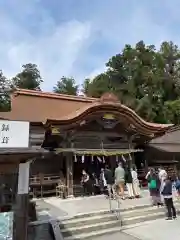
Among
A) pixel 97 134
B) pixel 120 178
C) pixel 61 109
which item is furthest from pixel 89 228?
pixel 61 109

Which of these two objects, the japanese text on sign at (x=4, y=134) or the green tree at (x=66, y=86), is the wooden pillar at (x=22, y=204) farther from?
the green tree at (x=66, y=86)

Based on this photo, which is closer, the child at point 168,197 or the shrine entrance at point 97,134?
the child at point 168,197

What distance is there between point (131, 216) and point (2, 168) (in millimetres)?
6184

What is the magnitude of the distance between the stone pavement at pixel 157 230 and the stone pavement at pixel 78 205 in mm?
1331

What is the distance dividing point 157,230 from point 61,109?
11443 mm

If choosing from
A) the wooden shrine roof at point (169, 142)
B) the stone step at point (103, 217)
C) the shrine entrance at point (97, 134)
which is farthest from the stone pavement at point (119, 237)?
the wooden shrine roof at point (169, 142)

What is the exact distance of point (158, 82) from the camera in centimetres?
3753

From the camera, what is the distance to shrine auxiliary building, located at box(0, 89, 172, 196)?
1432cm

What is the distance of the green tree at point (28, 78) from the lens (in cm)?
4212

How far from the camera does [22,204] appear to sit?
21.3 feet

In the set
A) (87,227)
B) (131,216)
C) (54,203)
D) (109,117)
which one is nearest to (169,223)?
(131,216)

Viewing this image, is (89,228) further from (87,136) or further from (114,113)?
(114,113)

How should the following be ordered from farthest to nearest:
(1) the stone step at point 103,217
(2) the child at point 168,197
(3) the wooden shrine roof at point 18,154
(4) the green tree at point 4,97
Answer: (4) the green tree at point 4,97
(2) the child at point 168,197
(1) the stone step at point 103,217
(3) the wooden shrine roof at point 18,154

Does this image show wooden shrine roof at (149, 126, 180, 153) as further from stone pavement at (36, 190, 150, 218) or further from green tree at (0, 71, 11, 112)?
green tree at (0, 71, 11, 112)
